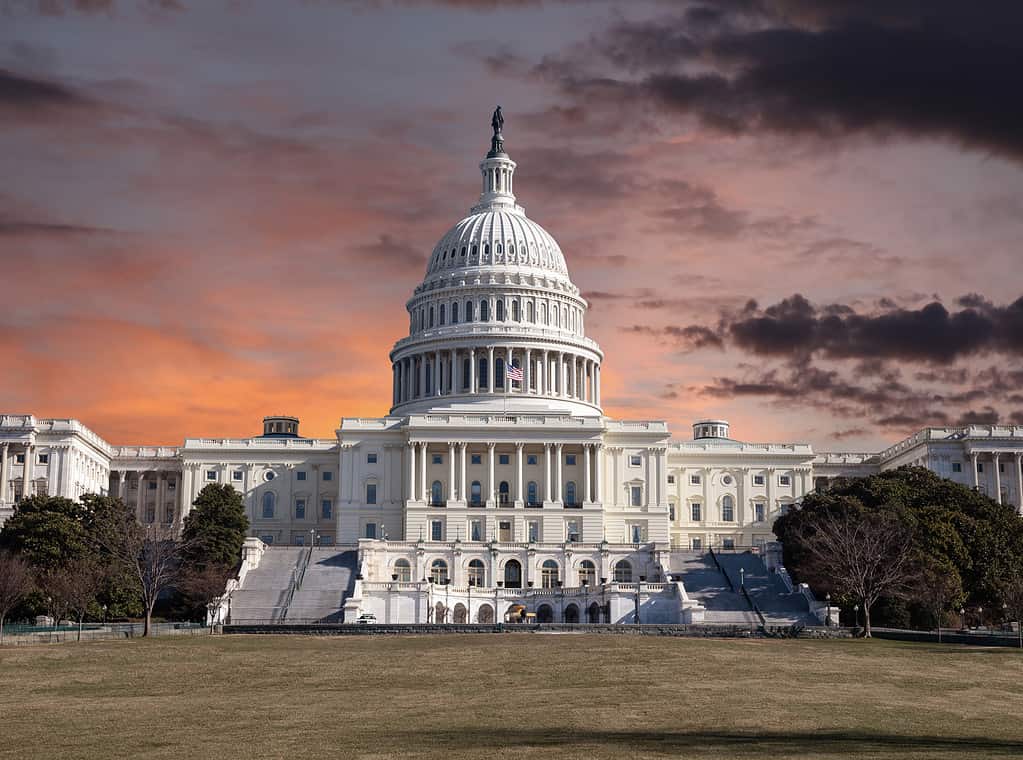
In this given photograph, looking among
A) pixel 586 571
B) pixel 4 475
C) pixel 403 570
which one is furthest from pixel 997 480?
pixel 4 475

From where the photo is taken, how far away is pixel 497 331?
166 meters

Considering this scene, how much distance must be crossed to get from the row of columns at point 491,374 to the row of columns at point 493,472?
54.1ft

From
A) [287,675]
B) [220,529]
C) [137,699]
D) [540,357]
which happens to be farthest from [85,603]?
[540,357]

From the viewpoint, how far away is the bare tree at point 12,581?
85750 mm

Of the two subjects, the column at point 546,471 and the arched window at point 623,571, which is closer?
the arched window at point 623,571

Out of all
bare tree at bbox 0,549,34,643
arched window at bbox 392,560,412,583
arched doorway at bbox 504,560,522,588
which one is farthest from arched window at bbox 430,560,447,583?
bare tree at bbox 0,549,34,643

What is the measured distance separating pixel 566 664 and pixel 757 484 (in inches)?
4079

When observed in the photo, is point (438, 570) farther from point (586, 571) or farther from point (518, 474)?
point (518, 474)

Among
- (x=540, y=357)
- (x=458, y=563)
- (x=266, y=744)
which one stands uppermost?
(x=540, y=357)

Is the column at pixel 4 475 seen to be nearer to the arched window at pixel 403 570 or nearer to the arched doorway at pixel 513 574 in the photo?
the arched window at pixel 403 570

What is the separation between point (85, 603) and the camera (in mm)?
95688

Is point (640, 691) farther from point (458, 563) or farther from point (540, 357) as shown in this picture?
point (540, 357)

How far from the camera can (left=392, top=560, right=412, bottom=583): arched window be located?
420ft

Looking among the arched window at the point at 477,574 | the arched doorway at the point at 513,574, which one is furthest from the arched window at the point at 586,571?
the arched window at the point at 477,574
